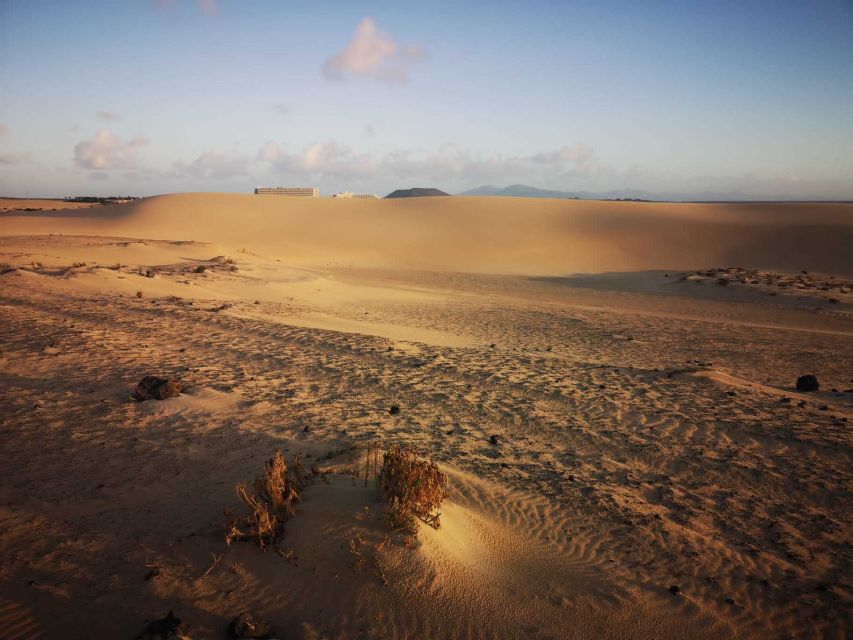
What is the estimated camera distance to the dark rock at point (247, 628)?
2.84 meters

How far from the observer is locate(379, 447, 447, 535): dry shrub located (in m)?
3.63

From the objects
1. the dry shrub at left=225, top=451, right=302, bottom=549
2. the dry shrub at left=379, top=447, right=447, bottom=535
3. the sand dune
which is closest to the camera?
the dry shrub at left=225, top=451, right=302, bottom=549

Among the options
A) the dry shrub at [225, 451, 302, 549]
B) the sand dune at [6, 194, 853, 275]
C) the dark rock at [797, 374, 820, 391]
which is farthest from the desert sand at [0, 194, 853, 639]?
the sand dune at [6, 194, 853, 275]

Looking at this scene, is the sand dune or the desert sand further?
the sand dune

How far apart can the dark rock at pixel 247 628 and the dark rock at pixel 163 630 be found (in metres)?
0.28

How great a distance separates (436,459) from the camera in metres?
5.30

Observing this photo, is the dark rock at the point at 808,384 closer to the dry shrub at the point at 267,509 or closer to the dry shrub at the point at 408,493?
the dry shrub at the point at 408,493

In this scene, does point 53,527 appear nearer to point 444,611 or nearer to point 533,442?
point 444,611

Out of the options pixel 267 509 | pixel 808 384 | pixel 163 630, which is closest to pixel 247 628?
pixel 163 630

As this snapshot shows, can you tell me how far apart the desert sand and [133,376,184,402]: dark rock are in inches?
7.8

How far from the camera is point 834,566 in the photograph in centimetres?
387

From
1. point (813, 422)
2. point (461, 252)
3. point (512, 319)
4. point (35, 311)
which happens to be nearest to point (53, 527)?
point (813, 422)

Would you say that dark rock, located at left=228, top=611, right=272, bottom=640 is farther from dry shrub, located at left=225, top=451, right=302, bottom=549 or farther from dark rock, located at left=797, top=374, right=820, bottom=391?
dark rock, located at left=797, top=374, right=820, bottom=391

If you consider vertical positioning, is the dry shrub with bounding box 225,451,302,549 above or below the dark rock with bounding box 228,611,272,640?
above
